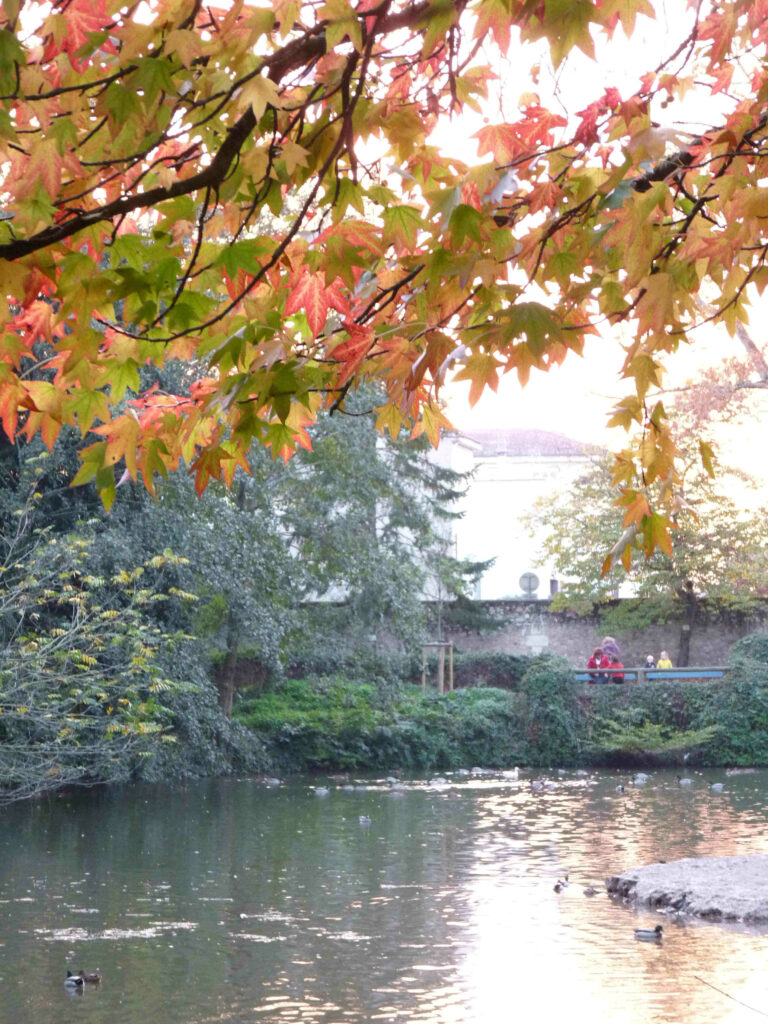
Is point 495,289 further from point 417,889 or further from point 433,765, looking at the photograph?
point 433,765

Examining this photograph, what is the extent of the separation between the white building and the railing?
1979 cm

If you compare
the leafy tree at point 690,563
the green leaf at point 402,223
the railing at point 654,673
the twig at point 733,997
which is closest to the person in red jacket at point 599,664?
the railing at point 654,673

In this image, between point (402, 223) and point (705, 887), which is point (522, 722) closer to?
point (705, 887)

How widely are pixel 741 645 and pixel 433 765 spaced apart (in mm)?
7833

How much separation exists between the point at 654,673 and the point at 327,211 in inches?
1074

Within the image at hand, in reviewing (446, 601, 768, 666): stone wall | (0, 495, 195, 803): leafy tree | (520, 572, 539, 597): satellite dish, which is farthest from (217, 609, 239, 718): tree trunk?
(520, 572, 539, 597): satellite dish

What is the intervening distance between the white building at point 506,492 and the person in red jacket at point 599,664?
59.8 feet

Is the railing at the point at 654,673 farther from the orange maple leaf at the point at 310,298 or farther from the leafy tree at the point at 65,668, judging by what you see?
the orange maple leaf at the point at 310,298

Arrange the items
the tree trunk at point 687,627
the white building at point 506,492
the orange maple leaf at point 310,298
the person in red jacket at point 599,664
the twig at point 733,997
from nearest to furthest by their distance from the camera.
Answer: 1. the orange maple leaf at point 310,298
2. the twig at point 733,997
3. the person in red jacket at point 599,664
4. the tree trunk at point 687,627
5. the white building at point 506,492

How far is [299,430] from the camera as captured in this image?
4.11 metres

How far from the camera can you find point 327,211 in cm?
372

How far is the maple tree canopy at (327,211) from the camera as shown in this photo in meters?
3.04

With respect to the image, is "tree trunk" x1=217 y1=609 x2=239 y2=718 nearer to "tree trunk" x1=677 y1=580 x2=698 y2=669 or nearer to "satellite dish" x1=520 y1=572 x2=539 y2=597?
"tree trunk" x1=677 y1=580 x2=698 y2=669

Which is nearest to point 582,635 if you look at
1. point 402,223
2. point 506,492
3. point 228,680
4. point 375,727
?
point 375,727
